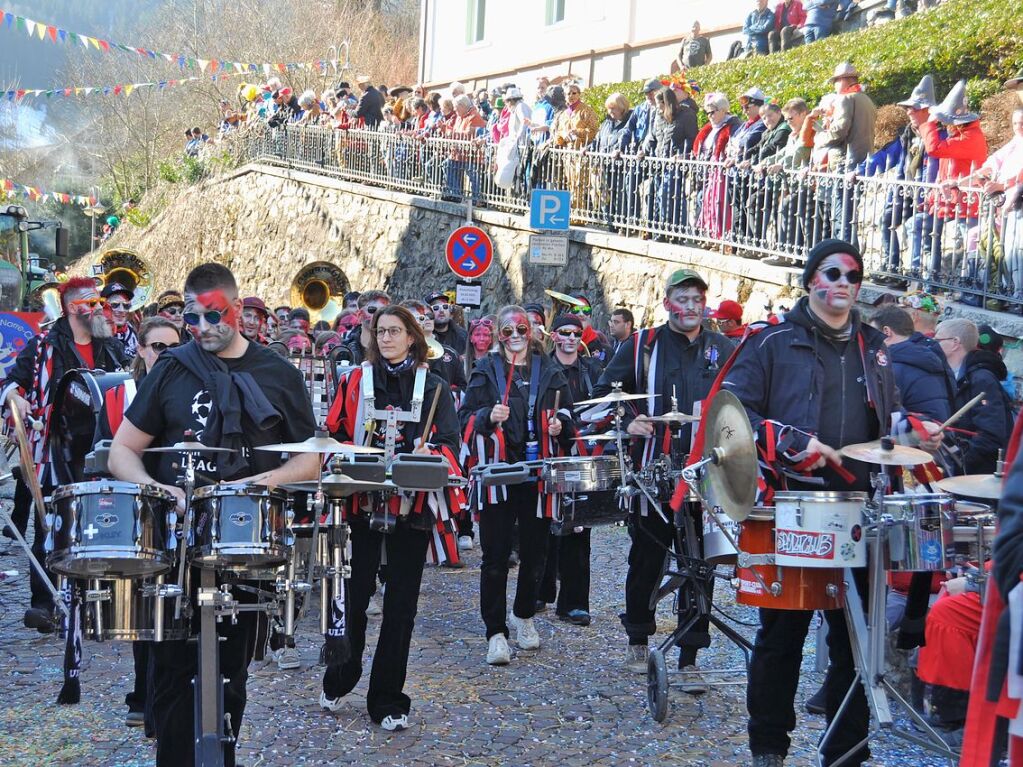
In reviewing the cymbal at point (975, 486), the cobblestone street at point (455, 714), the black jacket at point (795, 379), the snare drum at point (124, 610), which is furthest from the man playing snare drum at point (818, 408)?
the snare drum at point (124, 610)

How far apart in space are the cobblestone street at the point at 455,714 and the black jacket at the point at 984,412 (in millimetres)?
1511

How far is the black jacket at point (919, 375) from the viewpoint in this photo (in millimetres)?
6777

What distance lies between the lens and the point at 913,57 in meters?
18.8

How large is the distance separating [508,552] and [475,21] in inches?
1276

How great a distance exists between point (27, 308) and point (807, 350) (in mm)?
14558

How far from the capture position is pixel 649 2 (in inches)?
1227

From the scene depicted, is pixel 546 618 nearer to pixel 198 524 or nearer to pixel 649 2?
pixel 198 524

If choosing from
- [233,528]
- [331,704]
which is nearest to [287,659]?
[331,704]

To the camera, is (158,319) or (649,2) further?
(649,2)

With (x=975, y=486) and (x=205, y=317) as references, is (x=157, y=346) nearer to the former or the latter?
(x=205, y=317)

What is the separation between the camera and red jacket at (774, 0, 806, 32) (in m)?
23.8

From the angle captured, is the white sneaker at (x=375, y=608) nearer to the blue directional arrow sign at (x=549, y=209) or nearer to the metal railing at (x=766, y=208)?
the metal railing at (x=766, y=208)

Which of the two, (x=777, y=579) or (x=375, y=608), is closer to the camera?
(x=777, y=579)

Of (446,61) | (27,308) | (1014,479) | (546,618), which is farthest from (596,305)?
(446,61)
